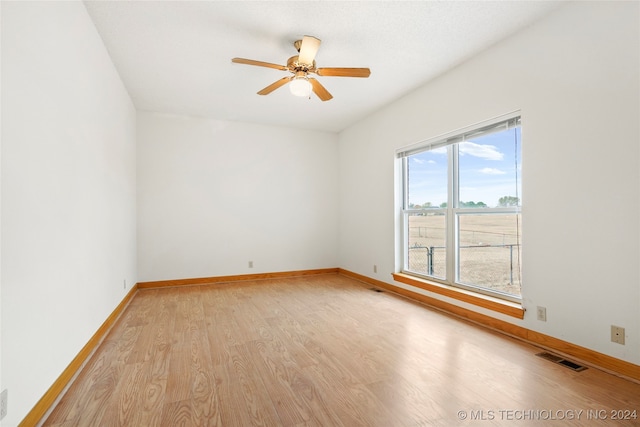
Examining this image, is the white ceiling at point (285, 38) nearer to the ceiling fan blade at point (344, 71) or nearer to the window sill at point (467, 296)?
the ceiling fan blade at point (344, 71)

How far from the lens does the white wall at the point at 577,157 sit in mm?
2018

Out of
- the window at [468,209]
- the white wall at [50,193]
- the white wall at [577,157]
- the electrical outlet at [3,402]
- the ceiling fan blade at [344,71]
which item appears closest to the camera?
the electrical outlet at [3,402]

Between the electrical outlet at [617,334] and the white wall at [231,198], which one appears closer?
the electrical outlet at [617,334]

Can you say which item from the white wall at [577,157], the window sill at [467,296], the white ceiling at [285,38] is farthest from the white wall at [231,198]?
the white wall at [577,157]

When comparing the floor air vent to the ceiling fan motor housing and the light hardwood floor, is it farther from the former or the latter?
the ceiling fan motor housing

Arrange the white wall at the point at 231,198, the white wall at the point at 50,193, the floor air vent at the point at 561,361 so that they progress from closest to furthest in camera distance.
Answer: the white wall at the point at 50,193
the floor air vent at the point at 561,361
the white wall at the point at 231,198

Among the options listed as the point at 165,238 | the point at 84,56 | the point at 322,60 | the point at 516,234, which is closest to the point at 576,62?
the point at 516,234

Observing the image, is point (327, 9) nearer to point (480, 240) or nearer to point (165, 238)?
point (480, 240)

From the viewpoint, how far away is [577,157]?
7.47ft

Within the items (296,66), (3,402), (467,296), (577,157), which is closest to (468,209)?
(467,296)

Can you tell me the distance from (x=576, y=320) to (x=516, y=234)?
0.83m

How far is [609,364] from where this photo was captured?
2.08 meters

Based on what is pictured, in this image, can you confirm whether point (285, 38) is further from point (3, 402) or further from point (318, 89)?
point (3, 402)

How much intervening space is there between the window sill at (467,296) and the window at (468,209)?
10 cm
